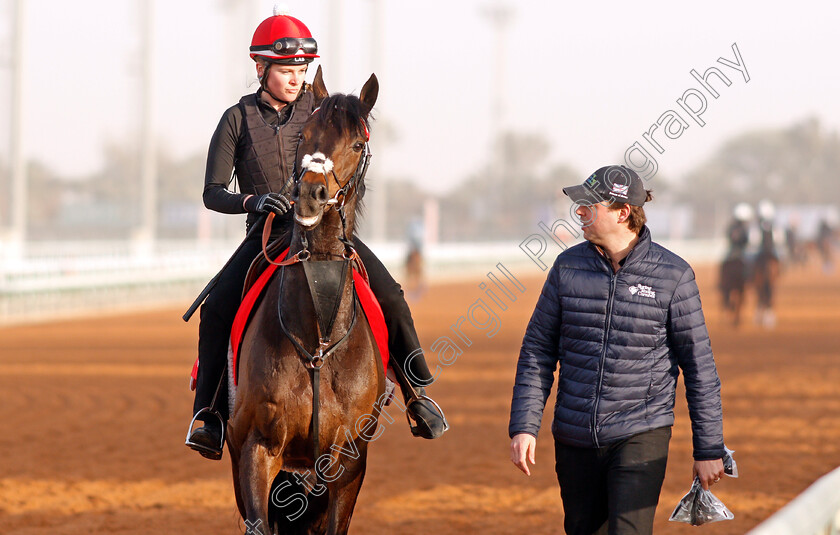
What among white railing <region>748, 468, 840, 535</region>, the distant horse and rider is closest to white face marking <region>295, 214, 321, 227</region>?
white railing <region>748, 468, 840, 535</region>

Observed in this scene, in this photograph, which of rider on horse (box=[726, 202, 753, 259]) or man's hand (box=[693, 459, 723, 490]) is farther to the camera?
rider on horse (box=[726, 202, 753, 259])

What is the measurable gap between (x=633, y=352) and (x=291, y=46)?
2173 mm

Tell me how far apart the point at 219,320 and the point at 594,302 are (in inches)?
72.5

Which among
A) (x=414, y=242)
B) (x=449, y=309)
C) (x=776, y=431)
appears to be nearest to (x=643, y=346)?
(x=776, y=431)

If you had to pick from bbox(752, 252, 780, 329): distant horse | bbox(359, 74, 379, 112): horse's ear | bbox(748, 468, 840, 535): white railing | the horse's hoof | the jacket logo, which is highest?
bbox(359, 74, 379, 112): horse's ear

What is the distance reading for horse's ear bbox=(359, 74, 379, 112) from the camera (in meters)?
4.70

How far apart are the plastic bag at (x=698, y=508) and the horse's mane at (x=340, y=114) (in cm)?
204

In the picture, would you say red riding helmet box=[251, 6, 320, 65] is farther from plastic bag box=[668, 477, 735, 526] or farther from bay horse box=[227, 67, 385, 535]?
plastic bag box=[668, 477, 735, 526]

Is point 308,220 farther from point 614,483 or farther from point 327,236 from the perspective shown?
point 614,483

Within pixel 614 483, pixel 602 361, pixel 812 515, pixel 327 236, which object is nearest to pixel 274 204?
pixel 327 236

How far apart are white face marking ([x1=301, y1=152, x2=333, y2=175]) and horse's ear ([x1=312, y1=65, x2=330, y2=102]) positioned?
0.68 meters

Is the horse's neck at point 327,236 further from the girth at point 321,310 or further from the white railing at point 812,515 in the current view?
the white railing at point 812,515

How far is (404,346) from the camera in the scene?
17.1ft

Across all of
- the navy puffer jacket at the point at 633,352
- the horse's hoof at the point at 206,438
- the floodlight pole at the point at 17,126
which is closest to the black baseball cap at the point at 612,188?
the navy puffer jacket at the point at 633,352
